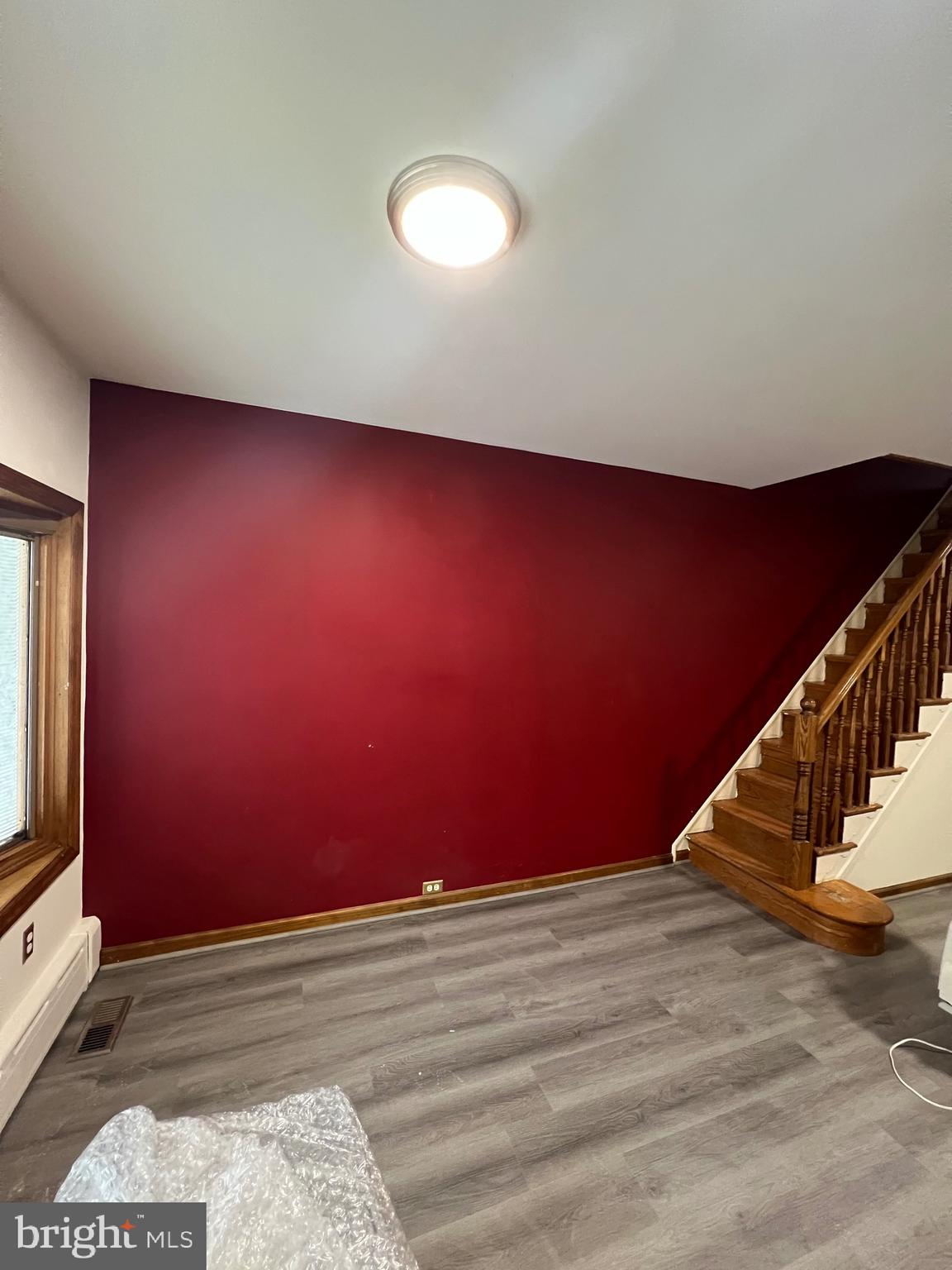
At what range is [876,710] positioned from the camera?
290cm

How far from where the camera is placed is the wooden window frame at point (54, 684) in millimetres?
1813

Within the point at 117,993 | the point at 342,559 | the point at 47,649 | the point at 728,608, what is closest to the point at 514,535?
the point at 342,559

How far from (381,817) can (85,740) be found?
4.49ft

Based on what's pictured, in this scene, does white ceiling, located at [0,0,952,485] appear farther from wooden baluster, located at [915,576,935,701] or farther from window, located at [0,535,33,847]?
wooden baluster, located at [915,576,935,701]

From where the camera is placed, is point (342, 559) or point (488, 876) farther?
point (488, 876)

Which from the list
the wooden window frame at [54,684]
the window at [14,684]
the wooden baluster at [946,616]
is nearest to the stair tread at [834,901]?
the wooden baluster at [946,616]

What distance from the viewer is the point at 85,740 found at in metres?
2.06

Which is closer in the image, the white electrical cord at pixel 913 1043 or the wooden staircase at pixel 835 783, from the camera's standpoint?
the white electrical cord at pixel 913 1043

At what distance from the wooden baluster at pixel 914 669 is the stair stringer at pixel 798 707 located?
0.34 feet

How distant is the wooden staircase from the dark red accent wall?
339mm

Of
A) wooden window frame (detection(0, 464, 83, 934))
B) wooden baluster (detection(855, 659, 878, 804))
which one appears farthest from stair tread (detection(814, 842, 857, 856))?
wooden window frame (detection(0, 464, 83, 934))

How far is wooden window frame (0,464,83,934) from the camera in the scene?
1.81 metres

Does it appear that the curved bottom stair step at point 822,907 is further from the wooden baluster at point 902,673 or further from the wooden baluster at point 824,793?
the wooden baluster at point 902,673

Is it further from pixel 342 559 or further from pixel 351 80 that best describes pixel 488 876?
pixel 351 80
